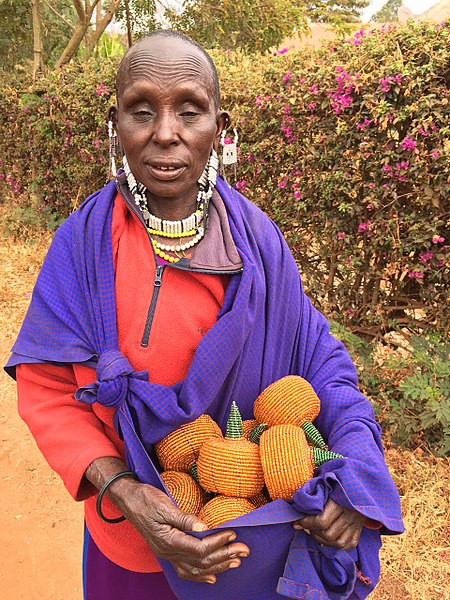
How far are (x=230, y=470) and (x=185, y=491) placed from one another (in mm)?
130

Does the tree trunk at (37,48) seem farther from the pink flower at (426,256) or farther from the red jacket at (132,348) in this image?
the red jacket at (132,348)

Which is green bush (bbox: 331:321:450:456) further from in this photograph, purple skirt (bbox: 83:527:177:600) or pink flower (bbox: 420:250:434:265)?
purple skirt (bbox: 83:527:177:600)

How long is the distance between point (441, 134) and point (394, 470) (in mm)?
2033

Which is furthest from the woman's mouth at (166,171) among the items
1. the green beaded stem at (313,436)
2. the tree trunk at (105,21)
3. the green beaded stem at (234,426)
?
the tree trunk at (105,21)

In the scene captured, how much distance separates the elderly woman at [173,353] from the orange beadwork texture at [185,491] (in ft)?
0.16

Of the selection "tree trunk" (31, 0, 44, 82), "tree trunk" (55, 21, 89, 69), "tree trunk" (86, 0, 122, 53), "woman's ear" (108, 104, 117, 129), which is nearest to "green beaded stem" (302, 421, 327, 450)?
"woman's ear" (108, 104, 117, 129)

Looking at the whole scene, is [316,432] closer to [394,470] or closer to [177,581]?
[177,581]

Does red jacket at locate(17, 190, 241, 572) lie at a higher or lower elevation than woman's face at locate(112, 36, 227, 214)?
lower

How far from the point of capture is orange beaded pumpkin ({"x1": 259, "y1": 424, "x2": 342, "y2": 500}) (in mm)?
1176

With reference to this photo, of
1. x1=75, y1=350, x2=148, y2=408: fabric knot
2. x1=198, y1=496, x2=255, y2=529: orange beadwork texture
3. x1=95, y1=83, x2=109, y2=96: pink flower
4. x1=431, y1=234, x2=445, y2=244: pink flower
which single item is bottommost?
x1=198, y1=496, x2=255, y2=529: orange beadwork texture

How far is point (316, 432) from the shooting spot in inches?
53.2

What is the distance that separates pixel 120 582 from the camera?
1575 millimetres

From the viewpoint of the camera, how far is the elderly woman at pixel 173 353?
118 cm

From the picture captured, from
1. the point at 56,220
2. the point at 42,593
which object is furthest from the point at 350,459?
the point at 56,220
